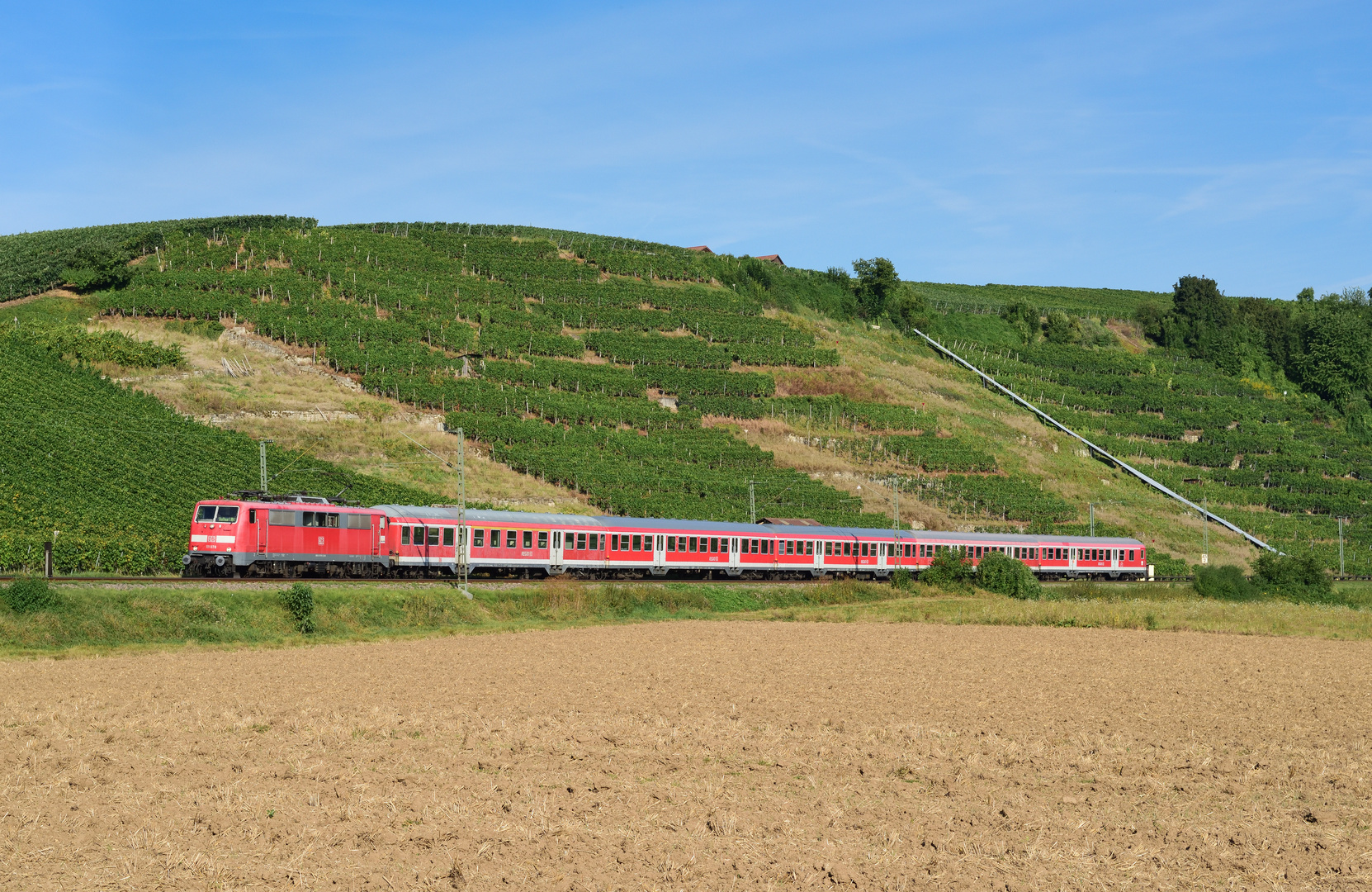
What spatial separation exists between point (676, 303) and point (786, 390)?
1896 centimetres

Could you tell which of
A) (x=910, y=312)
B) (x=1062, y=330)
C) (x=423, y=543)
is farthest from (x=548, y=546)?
(x=1062, y=330)

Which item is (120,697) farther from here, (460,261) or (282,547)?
(460,261)

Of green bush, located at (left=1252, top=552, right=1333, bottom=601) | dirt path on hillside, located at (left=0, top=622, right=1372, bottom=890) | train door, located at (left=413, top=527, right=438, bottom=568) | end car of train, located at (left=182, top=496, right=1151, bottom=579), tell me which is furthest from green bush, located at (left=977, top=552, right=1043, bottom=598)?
dirt path on hillside, located at (left=0, top=622, right=1372, bottom=890)

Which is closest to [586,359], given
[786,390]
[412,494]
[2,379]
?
[786,390]

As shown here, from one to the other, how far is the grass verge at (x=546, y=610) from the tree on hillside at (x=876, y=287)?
79407 mm

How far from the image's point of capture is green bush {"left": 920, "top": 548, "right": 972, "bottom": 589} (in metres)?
63.0

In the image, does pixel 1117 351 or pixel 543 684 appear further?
pixel 1117 351

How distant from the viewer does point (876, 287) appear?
144 meters

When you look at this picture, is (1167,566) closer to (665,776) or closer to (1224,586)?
(1224,586)

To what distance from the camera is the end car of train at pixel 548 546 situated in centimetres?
4094

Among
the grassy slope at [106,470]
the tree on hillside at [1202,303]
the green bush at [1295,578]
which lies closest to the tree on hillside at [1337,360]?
the tree on hillside at [1202,303]

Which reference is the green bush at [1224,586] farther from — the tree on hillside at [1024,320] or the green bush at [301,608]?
the tree on hillside at [1024,320]

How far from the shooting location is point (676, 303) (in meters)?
117

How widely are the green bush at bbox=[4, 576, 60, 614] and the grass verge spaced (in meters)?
0.18
